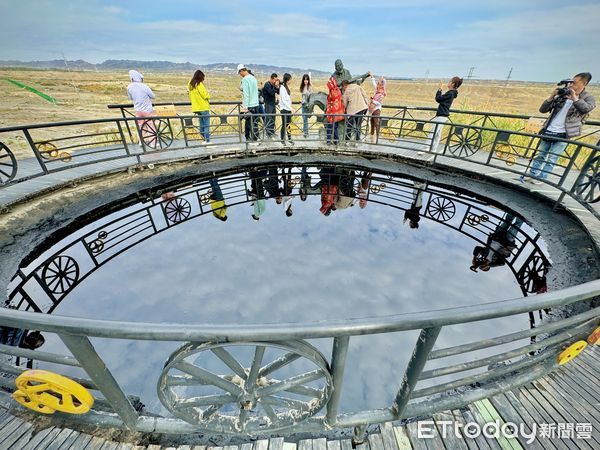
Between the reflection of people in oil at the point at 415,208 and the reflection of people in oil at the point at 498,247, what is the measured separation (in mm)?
1307

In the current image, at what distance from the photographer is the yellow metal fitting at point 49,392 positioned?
1603 millimetres

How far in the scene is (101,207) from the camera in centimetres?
618

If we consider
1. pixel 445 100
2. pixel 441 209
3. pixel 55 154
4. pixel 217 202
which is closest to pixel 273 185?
pixel 217 202

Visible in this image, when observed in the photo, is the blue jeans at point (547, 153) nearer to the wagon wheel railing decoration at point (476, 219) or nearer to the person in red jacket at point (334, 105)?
the wagon wheel railing decoration at point (476, 219)

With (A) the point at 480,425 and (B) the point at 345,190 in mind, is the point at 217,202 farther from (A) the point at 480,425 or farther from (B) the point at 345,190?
(A) the point at 480,425

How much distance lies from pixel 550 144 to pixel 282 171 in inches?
271

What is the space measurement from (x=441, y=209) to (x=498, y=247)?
5.22ft

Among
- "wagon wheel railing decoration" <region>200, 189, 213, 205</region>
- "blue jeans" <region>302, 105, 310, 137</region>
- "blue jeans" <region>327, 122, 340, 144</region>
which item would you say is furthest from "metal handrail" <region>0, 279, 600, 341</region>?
"blue jeans" <region>302, 105, 310, 137</region>

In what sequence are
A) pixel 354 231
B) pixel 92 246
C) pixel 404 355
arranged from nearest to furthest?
1. pixel 404 355
2. pixel 92 246
3. pixel 354 231

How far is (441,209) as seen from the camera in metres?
6.56

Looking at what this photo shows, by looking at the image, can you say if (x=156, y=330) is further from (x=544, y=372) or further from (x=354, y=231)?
(x=354, y=231)

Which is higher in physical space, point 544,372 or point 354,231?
point 544,372

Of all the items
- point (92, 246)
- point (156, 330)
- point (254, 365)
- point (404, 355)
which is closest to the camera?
point (156, 330)

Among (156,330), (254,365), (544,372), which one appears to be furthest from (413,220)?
(156,330)
